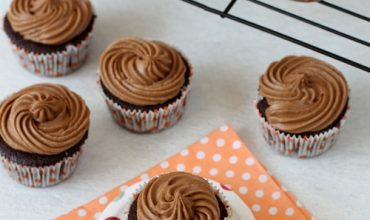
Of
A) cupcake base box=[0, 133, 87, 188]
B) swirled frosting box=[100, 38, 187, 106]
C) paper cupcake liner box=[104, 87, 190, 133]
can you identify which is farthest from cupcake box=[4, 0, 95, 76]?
cupcake base box=[0, 133, 87, 188]

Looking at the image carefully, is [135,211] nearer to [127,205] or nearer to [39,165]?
[127,205]

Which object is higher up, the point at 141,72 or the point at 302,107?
the point at 141,72

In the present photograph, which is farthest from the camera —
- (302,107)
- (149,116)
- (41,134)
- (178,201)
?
(149,116)

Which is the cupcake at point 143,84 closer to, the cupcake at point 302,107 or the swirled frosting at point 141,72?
the swirled frosting at point 141,72

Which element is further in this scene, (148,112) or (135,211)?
(148,112)

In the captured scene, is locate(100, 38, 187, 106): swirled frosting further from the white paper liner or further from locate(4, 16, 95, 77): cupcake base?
the white paper liner

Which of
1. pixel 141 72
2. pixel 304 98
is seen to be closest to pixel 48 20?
pixel 141 72

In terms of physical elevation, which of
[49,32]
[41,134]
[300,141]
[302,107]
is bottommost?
[300,141]

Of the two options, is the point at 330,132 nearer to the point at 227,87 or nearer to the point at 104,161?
the point at 227,87

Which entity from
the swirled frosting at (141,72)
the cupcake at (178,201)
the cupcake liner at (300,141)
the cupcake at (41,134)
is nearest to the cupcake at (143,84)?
the swirled frosting at (141,72)
